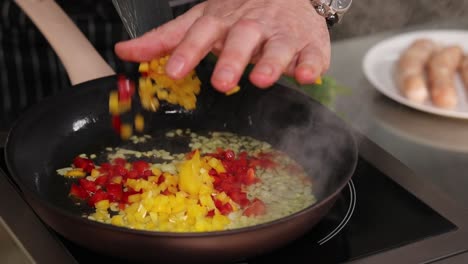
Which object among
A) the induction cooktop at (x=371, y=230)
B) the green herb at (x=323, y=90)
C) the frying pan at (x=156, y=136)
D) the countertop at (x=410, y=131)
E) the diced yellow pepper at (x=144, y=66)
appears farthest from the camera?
the green herb at (x=323, y=90)

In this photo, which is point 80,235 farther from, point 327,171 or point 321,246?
point 327,171

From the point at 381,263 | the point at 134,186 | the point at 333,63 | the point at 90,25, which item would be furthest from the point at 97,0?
the point at 381,263

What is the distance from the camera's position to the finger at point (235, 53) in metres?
0.95

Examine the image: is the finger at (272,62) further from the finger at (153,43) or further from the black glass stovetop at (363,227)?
the black glass stovetop at (363,227)

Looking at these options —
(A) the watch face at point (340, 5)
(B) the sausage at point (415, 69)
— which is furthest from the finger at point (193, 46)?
(B) the sausage at point (415, 69)

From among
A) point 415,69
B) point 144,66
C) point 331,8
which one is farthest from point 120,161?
point 415,69

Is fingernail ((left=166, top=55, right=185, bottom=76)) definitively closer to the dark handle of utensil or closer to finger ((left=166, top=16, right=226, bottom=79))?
finger ((left=166, top=16, right=226, bottom=79))

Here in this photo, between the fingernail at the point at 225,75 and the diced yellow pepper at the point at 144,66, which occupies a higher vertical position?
the fingernail at the point at 225,75

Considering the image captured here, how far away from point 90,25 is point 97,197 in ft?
2.65

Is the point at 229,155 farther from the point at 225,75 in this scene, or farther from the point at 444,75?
the point at 444,75

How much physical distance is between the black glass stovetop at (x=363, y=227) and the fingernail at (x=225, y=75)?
304mm

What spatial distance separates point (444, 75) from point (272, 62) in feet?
2.59

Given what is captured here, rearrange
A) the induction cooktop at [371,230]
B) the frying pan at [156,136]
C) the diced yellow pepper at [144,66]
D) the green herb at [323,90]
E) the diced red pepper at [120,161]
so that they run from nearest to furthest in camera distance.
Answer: the frying pan at [156,136], the induction cooktop at [371,230], the diced yellow pepper at [144,66], the diced red pepper at [120,161], the green herb at [323,90]

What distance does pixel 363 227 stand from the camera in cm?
113
